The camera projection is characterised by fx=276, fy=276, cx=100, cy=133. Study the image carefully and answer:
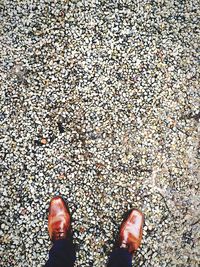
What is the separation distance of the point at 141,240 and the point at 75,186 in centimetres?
81

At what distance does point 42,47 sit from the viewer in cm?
290

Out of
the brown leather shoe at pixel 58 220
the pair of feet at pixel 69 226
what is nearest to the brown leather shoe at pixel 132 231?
the pair of feet at pixel 69 226

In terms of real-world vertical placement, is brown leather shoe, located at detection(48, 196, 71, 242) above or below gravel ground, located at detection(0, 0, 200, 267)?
below

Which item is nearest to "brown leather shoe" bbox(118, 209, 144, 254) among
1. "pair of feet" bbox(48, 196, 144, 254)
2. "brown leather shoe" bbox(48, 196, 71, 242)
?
"pair of feet" bbox(48, 196, 144, 254)

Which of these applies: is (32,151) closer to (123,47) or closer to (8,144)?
(8,144)

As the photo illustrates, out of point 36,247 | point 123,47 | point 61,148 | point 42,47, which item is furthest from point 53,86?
point 36,247

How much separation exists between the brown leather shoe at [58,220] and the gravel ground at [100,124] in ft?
0.21

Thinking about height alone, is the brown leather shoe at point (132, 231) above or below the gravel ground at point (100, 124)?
below

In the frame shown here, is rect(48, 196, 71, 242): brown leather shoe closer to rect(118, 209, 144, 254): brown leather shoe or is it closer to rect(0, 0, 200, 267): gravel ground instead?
rect(0, 0, 200, 267): gravel ground

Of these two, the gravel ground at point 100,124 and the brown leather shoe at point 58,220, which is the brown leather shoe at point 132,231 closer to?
the gravel ground at point 100,124

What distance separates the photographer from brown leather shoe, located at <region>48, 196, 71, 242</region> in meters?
2.59

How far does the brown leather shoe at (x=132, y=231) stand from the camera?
2.57m

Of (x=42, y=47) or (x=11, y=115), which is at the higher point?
(x=42, y=47)

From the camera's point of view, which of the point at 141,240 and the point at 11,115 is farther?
the point at 11,115
